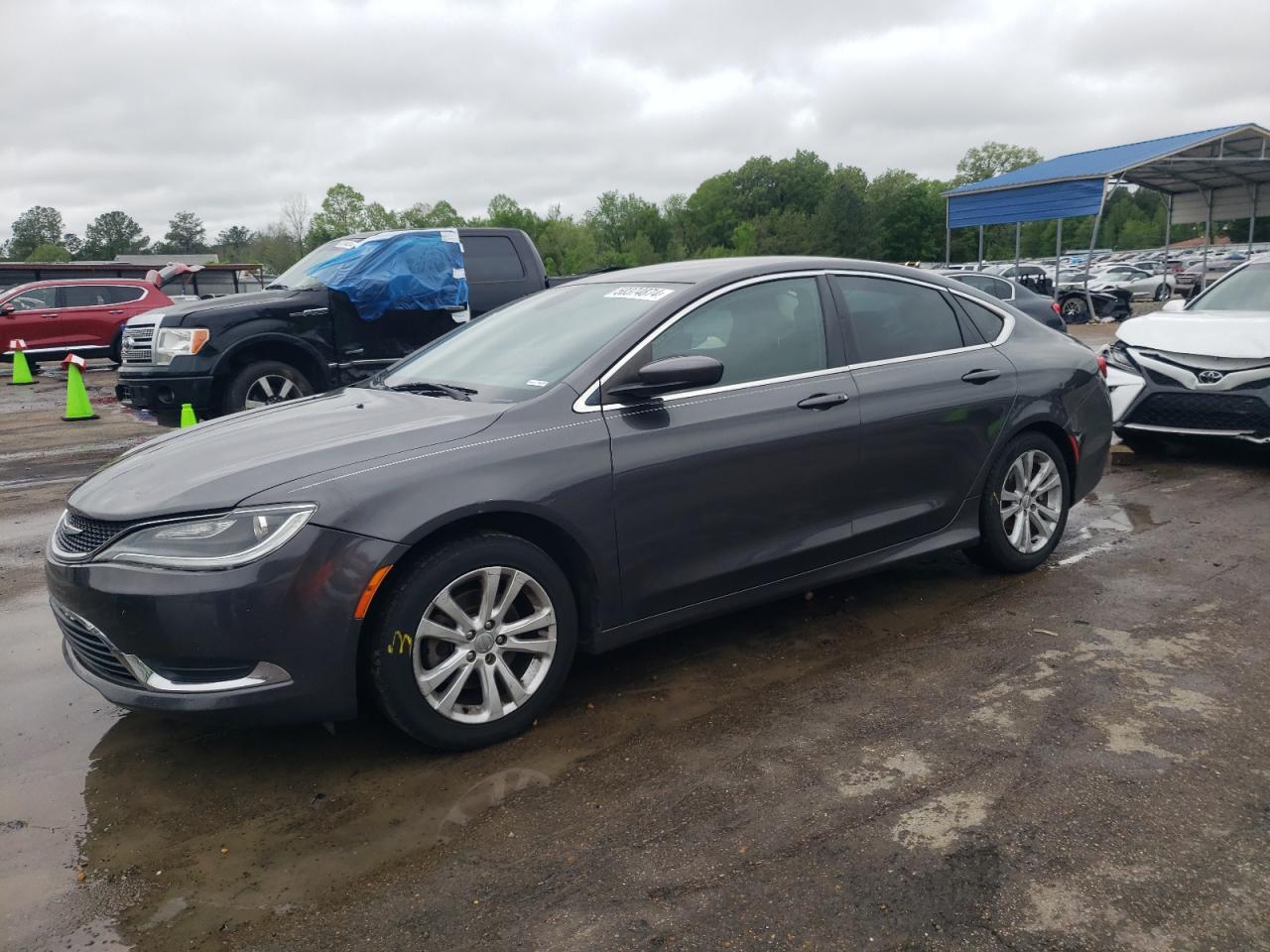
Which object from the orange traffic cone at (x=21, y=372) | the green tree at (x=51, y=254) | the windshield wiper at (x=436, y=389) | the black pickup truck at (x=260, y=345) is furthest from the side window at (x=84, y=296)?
the green tree at (x=51, y=254)

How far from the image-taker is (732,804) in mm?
3135

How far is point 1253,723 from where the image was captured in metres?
3.58

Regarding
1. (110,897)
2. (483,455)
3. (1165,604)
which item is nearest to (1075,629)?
(1165,604)

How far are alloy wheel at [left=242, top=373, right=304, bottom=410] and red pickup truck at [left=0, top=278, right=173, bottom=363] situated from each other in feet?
39.0

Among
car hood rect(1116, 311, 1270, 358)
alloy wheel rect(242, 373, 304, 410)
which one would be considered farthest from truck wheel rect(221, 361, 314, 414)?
car hood rect(1116, 311, 1270, 358)

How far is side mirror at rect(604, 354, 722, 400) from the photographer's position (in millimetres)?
3732

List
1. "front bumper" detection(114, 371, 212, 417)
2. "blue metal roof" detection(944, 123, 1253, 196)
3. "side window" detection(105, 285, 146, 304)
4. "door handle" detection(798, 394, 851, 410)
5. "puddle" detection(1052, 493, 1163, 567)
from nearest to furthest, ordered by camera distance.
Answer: "door handle" detection(798, 394, 851, 410)
"puddle" detection(1052, 493, 1163, 567)
"front bumper" detection(114, 371, 212, 417)
"blue metal roof" detection(944, 123, 1253, 196)
"side window" detection(105, 285, 146, 304)

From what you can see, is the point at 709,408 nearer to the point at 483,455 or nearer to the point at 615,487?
the point at 615,487

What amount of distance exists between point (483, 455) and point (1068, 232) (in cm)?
12479

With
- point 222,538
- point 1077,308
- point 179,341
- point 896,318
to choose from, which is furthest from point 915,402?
point 1077,308

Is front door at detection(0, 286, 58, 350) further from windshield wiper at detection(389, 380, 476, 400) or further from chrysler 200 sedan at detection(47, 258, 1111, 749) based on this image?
windshield wiper at detection(389, 380, 476, 400)

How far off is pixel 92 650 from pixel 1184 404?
7495 millimetres

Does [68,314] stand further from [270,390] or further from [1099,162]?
[1099,162]

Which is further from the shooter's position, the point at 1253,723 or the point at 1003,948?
the point at 1253,723
